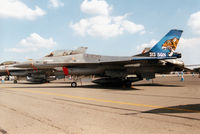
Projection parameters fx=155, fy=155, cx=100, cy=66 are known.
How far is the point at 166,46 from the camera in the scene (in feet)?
45.8

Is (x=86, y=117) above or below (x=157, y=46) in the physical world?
below

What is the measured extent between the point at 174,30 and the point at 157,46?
2185 millimetres

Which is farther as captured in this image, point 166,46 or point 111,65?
Result: point 166,46

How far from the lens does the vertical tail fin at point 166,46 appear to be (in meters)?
13.9

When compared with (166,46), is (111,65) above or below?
below

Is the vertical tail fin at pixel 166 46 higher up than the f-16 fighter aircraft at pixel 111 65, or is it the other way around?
the vertical tail fin at pixel 166 46

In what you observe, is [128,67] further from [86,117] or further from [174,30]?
[86,117]

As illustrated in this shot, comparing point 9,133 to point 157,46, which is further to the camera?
point 157,46

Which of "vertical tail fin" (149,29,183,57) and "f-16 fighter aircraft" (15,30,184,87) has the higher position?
"vertical tail fin" (149,29,183,57)

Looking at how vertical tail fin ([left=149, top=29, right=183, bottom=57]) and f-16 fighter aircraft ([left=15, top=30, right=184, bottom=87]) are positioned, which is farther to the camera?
vertical tail fin ([left=149, top=29, right=183, bottom=57])

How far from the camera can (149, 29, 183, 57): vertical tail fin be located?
13.9 m

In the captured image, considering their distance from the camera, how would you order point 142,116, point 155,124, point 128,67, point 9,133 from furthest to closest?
1. point 128,67
2. point 142,116
3. point 155,124
4. point 9,133

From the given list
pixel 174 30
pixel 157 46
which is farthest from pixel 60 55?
pixel 174 30

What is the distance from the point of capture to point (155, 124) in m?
3.56
